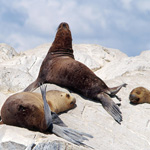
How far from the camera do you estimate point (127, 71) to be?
13078mm

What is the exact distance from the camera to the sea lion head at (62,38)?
361 inches

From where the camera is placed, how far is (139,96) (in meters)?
7.93

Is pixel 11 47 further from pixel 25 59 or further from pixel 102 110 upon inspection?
pixel 102 110

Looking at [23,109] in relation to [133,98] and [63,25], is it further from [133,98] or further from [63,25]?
[63,25]

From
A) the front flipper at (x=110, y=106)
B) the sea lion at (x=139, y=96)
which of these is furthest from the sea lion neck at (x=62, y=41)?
the sea lion at (x=139, y=96)

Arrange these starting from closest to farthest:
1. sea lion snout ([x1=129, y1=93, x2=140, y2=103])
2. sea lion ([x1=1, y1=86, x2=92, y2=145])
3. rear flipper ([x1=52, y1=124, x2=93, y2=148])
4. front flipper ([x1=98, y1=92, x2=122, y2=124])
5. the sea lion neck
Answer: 1. rear flipper ([x1=52, y1=124, x2=93, y2=148])
2. sea lion ([x1=1, y1=86, x2=92, y2=145])
3. front flipper ([x1=98, y1=92, x2=122, y2=124])
4. sea lion snout ([x1=129, y1=93, x2=140, y2=103])
5. the sea lion neck

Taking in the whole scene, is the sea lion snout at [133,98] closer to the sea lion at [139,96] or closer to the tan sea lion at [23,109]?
the sea lion at [139,96]

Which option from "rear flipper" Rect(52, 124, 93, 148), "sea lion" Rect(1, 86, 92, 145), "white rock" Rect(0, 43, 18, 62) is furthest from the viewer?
"white rock" Rect(0, 43, 18, 62)

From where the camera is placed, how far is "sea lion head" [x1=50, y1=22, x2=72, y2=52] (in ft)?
30.1

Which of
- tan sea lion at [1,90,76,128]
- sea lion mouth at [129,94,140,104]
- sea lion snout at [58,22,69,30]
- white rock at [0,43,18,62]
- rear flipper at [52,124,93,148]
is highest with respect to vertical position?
sea lion snout at [58,22,69,30]

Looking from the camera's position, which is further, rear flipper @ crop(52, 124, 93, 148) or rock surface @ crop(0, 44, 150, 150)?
rear flipper @ crop(52, 124, 93, 148)

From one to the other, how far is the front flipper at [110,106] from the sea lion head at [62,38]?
2.18 metres

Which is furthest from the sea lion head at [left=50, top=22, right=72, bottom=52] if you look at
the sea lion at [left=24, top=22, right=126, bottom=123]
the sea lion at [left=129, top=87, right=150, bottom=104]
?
the sea lion at [left=129, top=87, right=150, bottom=104]

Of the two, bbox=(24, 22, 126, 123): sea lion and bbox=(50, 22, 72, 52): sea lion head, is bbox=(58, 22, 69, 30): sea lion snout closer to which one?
bbox=(50, 22, 72, 52): sea lion head
